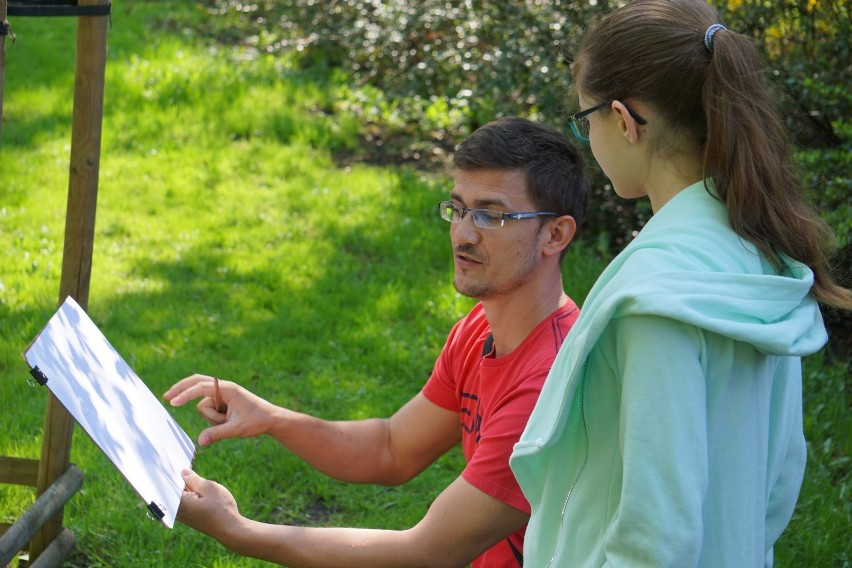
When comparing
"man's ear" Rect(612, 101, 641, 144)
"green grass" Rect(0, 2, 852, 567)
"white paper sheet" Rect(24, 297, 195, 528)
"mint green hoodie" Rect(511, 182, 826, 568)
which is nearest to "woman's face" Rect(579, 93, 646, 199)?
"man's ear" Rect(612, 101, 641, 144)

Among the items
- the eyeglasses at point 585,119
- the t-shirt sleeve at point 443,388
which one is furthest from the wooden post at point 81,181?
the eyeglasses at point 585,119

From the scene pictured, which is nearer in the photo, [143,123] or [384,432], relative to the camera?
[384,432]

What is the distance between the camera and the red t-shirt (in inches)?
93.9

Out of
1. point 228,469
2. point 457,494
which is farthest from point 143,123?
point 457,494

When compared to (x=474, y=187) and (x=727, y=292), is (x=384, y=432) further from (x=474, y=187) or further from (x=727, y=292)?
(x=727, y=292)

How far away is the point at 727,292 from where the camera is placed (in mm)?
1579

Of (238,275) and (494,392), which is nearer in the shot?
(494,392)

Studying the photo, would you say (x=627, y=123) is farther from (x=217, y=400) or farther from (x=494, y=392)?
(x=217, y=400)

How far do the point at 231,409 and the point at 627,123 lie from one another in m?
1.50

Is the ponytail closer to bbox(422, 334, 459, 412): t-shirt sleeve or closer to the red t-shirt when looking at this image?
the red t-shirt

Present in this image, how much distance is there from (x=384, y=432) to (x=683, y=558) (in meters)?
1.62

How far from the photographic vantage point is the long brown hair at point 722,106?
1.70 meters

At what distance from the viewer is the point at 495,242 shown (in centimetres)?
263

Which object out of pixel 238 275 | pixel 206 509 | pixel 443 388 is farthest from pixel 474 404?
pixel 238 275
